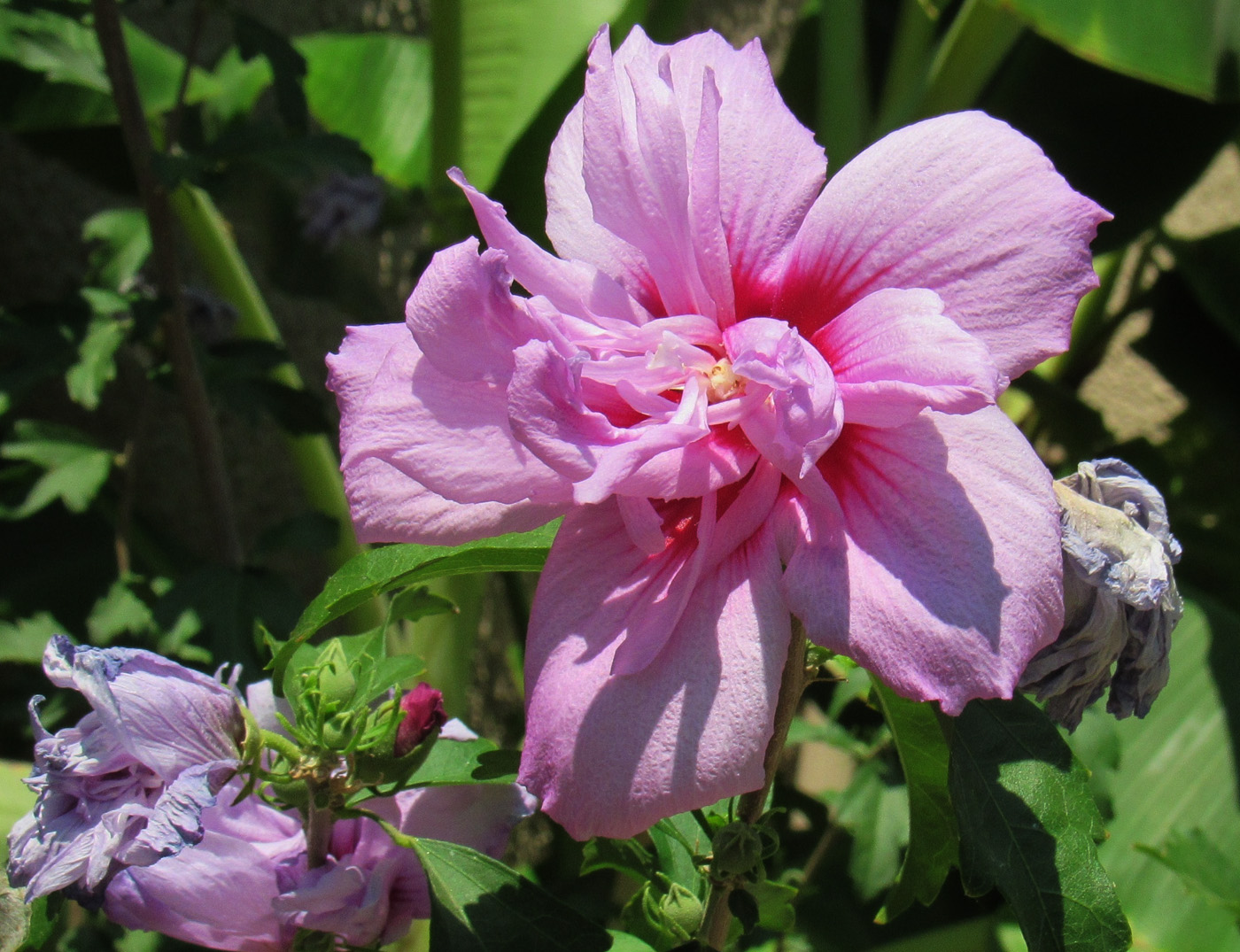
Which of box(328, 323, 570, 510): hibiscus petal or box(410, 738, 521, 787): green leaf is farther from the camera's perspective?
box(410, 738, 521, 787): green leaf

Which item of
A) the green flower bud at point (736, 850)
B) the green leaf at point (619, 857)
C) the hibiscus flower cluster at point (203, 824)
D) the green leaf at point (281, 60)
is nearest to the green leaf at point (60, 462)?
the green leaf at point (281, 60)

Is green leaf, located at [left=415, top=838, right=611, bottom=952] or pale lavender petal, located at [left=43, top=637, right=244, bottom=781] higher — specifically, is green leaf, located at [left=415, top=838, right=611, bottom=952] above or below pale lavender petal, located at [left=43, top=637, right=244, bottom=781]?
below

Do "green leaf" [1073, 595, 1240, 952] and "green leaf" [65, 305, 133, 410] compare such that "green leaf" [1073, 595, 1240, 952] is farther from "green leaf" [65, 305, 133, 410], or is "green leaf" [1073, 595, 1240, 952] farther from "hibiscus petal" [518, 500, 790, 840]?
"green leaf" [65, 305, 133, 410]

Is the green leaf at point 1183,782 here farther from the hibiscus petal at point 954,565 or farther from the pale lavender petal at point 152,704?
the pale lavender petal at point 152,704

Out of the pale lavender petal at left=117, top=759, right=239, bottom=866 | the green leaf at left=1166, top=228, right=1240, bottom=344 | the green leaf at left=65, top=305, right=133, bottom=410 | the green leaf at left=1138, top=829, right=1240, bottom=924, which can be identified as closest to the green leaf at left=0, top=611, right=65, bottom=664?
the green leaf at left=65, top=305, right=133, bottom=410

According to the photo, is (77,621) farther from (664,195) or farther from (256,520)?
(664,195)

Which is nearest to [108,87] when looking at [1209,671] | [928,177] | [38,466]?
[38,466]

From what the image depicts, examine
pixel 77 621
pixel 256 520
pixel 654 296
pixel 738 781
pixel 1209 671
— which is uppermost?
pixel 654 296

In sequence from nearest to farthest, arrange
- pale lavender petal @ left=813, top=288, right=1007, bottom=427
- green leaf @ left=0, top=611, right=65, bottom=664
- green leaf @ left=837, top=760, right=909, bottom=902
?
pale lavender petal @ left=813, top=288, right=1007, bottom=427
green leaf @ left=837, top=760, right=909, bottom=902
green leaf @ left=0, top=611, right=65, bottom=664
